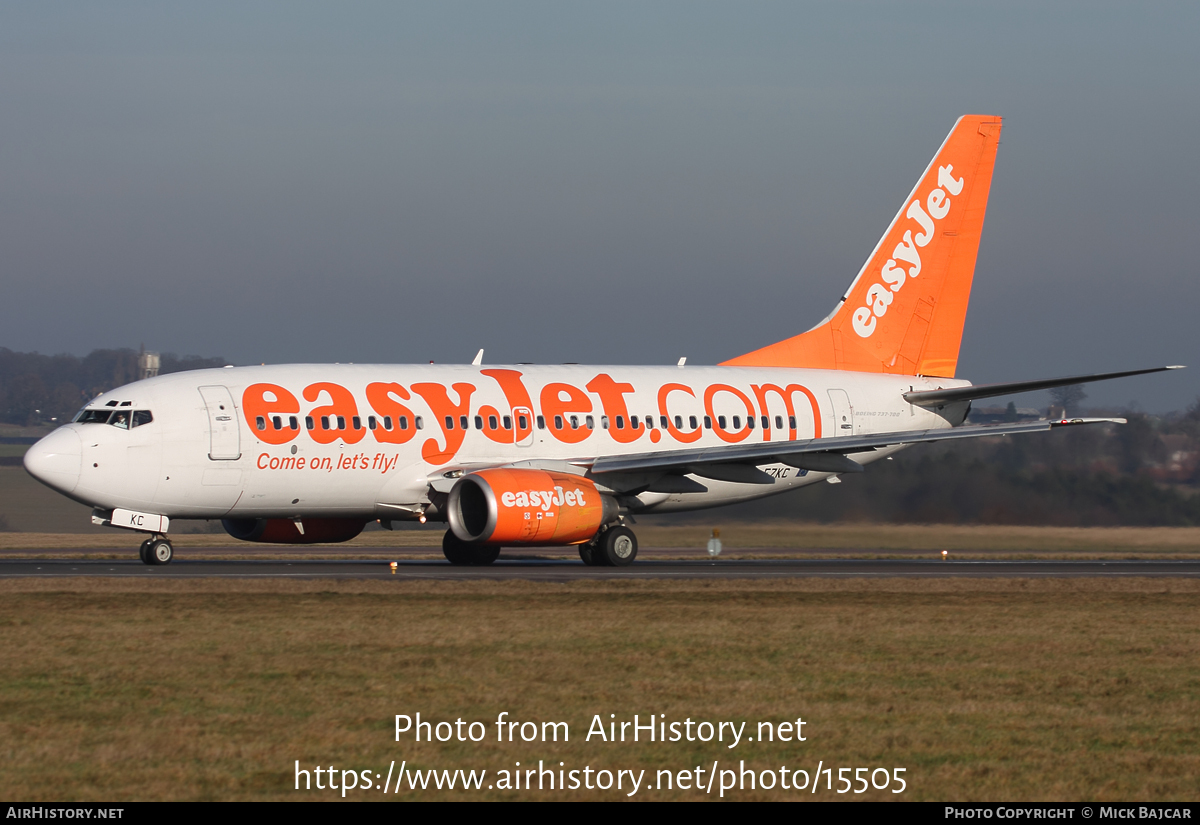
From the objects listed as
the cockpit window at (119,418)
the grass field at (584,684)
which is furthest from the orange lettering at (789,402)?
the cockpit window at (119,418)

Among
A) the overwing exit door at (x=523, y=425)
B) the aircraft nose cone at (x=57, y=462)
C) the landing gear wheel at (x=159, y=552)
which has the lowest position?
the landing gear wheel at (x=159, y=552)

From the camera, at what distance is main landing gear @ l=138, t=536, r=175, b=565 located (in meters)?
27.8

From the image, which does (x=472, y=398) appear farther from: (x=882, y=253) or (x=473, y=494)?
(x=882, y=253)

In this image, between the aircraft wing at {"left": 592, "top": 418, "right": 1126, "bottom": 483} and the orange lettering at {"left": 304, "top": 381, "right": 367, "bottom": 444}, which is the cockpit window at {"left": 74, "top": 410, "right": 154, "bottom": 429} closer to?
the orange lettering at {"left": 304, "top": 381, "right": 367, "bottom": 444}

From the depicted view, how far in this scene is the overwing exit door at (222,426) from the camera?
27328 mm

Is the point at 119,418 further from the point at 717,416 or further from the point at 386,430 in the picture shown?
the point at 717,416

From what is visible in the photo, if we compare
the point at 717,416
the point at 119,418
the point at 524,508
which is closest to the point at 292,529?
the point at 119,418

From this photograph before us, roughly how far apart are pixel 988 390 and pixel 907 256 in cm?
496

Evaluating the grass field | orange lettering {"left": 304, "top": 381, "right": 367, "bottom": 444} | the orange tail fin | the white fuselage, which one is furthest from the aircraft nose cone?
the orange tail fin

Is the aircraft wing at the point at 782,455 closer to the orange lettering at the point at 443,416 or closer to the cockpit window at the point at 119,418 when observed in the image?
the orange lettering at the point at 443,416

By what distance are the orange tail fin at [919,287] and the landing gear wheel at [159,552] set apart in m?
14.8

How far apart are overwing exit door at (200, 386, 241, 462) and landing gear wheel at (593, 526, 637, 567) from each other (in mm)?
7514
